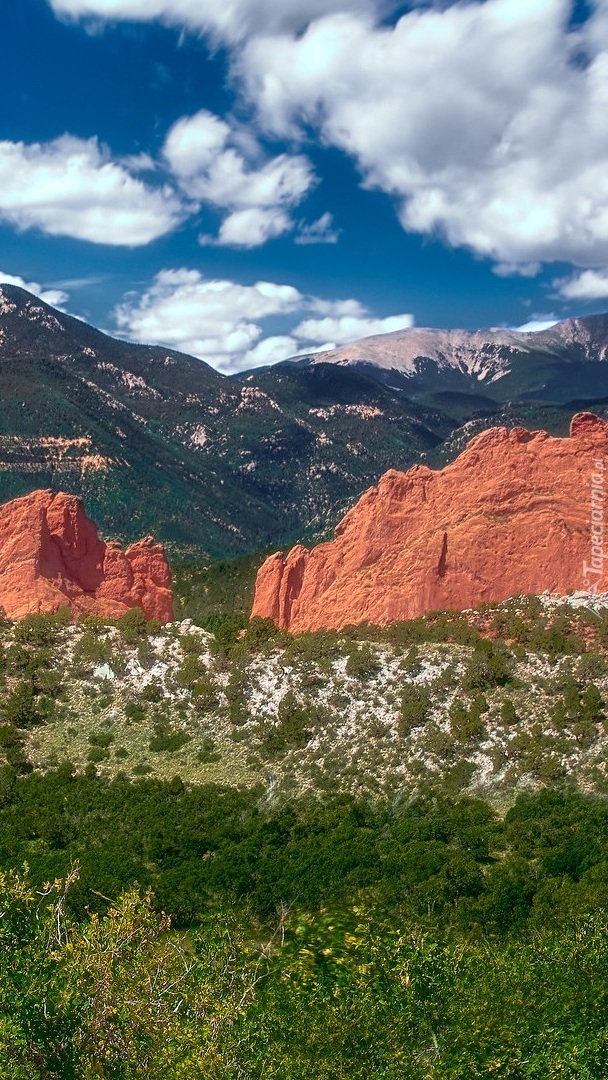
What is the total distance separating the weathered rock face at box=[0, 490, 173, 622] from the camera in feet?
171

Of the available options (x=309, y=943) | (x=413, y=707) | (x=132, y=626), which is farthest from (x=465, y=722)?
(x=309, y=943)

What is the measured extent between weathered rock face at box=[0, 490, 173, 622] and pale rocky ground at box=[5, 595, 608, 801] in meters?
5.98

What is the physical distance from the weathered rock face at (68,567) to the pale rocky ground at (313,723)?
5.98 meters

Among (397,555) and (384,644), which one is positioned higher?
(397,555)

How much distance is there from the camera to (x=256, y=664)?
149ft

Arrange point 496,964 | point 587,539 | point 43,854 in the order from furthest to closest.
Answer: point 587,539 → point 43,854 → point 496,964

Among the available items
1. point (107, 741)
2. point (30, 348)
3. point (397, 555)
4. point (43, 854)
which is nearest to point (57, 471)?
point (30, 348)

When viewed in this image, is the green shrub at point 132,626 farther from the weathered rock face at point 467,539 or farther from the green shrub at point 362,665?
the green shrub at point 362,665

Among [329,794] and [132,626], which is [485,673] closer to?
[329,794]

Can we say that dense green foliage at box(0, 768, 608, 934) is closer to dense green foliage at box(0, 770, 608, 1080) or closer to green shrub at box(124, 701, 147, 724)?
dense green foliage at box(0, 770, 608, 1080)

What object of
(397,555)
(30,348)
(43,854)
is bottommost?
(43,854)

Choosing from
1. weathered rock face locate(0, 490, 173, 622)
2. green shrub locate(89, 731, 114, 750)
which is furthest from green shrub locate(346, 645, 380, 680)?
weathered rock face locate(0, 490, 173, 622)

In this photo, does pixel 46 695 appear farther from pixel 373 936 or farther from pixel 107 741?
pixel 373 936

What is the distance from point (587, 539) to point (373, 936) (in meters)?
35.7
